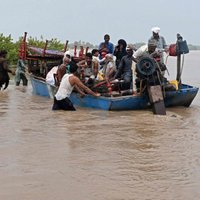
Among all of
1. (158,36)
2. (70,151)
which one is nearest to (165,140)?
(70,151)

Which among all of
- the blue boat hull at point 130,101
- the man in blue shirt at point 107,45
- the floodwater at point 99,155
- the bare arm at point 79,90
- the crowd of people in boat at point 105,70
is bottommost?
the floodwater at point 99,155

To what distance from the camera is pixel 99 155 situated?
6.53 metres

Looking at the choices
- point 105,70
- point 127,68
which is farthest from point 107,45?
point 127,68

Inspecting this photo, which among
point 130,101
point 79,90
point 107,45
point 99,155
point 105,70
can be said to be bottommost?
point 99,155

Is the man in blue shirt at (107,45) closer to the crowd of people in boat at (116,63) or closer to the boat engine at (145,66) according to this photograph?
the crowd of people in boat at (116,63)

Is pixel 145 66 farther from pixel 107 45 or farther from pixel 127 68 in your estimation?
pixel 107 45

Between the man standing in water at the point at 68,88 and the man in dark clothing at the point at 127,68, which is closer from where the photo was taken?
the man standing in water at the point at 68,88

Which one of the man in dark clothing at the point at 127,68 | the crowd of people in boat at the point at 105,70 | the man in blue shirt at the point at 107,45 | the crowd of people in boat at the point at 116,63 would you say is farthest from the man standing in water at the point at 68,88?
the man in blue shirt at the point at 107,45

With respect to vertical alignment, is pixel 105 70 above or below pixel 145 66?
below

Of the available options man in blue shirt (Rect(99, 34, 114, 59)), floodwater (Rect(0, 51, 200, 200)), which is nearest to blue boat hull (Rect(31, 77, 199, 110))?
floodwater (Rect(0, 51, 200, 200))

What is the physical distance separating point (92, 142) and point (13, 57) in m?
19.8

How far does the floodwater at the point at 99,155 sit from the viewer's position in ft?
16.3

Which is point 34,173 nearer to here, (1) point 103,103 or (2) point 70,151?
(2) point 70,151

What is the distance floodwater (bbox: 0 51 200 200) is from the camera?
16.3 ft
